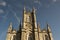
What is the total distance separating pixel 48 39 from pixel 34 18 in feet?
33.0

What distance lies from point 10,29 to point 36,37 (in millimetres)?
10321

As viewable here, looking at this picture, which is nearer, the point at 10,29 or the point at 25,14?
the point at 10,29

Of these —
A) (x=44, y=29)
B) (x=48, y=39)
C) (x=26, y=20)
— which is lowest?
(x=48, y=39)

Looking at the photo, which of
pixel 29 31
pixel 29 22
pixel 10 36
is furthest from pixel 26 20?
pixel 10 36

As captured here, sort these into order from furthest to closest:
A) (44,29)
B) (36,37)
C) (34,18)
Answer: (34,18) < (44,29) < (36,37)

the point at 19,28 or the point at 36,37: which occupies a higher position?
the point at 19,28

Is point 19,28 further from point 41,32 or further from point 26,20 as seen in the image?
point 41,32

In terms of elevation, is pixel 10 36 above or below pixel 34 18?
below

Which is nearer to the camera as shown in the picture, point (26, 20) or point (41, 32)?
point (41, 32)

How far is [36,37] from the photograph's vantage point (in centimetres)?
4488

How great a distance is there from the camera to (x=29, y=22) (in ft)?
165

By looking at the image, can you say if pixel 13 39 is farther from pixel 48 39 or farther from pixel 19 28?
pixel 48 39

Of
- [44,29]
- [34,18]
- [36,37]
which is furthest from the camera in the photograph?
[34,18]

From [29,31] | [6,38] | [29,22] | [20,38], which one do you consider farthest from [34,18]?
[6,38]
